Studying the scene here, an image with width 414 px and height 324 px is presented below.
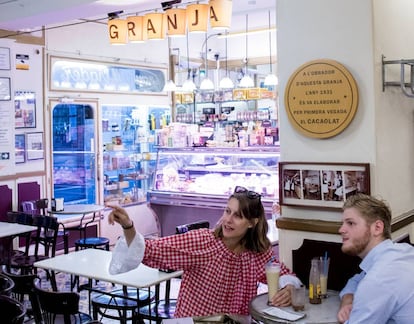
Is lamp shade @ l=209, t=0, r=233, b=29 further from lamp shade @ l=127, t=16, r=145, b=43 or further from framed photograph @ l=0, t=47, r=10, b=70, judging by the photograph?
framed photograph @ l=0, t=47, r=10, b=70

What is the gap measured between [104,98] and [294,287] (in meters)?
6.40

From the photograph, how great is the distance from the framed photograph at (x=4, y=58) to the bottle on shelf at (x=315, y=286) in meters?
5.63

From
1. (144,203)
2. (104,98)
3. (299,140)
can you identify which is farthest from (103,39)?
(299,140)

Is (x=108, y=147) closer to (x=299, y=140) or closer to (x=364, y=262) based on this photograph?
(x=299, y=140)

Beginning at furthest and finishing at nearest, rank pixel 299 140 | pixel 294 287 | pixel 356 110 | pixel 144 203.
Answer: pixel 144 203 < pixel 299 140 < pixel 356 110 < pixel 294 287

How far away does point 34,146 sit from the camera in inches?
301

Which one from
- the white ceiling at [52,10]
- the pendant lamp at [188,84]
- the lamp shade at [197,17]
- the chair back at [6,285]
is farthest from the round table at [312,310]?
the pendant lamp at [188,84]

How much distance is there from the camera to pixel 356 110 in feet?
11.0

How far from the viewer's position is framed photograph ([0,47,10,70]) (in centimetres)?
717

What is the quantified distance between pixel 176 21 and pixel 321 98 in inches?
122

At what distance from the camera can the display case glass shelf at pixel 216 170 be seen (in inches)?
273

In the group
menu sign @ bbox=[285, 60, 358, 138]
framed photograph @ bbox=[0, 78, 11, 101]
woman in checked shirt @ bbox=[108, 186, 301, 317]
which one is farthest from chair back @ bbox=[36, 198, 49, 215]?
woman in checked shirt @ bbox=[108, 186, 301, 317]

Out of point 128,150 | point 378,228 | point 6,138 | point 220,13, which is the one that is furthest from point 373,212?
point 128,150

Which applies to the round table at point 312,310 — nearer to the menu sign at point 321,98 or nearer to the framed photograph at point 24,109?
the menu sign at point 321,98
